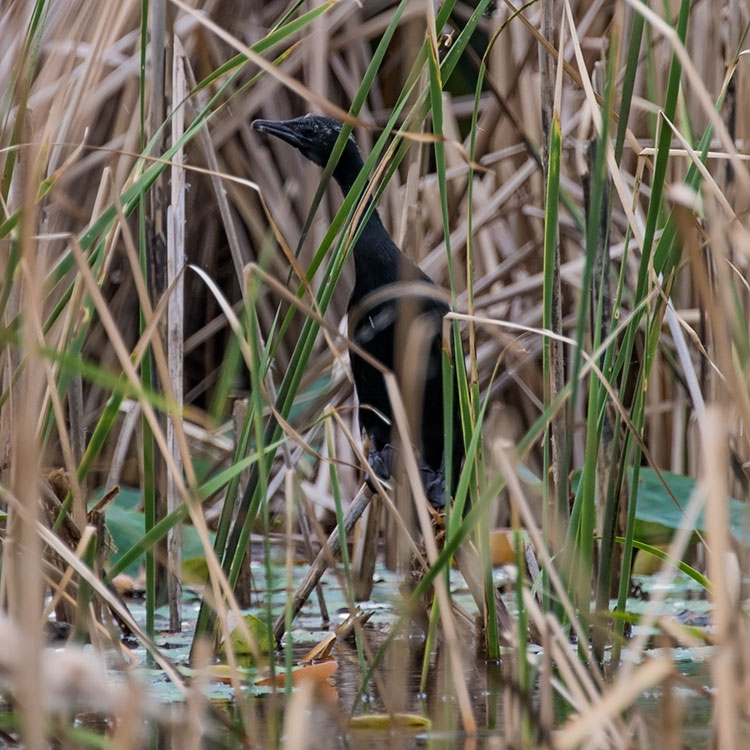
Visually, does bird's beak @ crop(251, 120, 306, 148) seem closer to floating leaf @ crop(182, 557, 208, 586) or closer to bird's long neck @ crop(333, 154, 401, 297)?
bird's long neck @ crop(333, 154, 401, 297)

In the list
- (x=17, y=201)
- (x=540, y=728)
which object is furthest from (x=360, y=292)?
(x=540, y=728)

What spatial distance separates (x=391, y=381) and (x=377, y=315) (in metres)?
1.18

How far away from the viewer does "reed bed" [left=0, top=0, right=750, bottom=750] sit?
2.83 feet

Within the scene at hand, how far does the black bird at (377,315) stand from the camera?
7.03ft

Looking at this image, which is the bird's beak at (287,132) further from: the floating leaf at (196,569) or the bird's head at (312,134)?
the floating leaf at (196,569)

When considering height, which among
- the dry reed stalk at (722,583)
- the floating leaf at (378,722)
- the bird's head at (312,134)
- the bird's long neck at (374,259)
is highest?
the bird's head at (312,134)

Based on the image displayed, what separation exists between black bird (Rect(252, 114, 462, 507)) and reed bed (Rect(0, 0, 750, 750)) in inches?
4.0

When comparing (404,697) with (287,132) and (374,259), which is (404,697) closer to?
(374,259)

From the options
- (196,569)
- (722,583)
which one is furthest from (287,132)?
(722,583)

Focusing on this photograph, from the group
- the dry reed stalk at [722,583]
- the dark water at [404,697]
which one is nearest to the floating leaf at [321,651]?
the dark water at [404,697]

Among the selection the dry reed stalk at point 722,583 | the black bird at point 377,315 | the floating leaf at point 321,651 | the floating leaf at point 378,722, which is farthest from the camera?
the black bird at point 377,315

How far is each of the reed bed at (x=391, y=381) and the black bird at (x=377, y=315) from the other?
0.10m

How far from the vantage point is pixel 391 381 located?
38.8 inches

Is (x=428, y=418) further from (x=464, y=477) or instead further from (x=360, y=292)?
(x=464, y=477)
